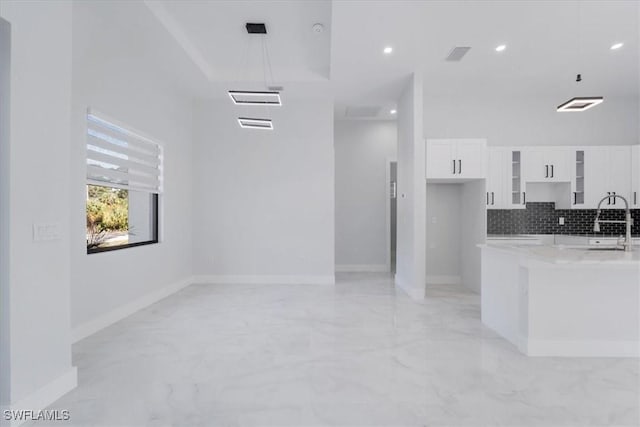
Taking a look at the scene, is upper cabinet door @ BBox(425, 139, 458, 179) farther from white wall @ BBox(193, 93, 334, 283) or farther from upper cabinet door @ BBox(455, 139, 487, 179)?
white wall @ BBox(193, 93, 334, 283)

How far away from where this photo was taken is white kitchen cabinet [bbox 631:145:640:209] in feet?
19.1

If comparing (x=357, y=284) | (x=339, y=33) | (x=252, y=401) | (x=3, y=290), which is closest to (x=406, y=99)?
(x=339, y=33)

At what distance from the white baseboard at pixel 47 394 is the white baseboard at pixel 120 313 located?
115 centimetres

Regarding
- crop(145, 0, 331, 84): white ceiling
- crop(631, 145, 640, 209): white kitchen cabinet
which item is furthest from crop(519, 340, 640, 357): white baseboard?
crop(145, 0, 331, 84): white ceiling

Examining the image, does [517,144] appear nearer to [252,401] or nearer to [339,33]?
[339,33]

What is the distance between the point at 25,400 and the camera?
7.23ft

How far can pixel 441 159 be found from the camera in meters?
5.70

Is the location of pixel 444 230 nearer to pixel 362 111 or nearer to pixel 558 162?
pixel 558 162

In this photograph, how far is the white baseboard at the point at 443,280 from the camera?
6.58 m

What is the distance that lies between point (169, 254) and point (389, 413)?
4525 mm

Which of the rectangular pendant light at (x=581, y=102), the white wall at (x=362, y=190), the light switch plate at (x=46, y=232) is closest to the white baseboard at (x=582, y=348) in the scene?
the rectangular pendant light at (x=581, y=102)

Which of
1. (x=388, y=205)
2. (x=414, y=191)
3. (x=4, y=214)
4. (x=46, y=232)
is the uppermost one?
(x=414, y=191)

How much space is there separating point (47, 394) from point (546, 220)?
7.06 m

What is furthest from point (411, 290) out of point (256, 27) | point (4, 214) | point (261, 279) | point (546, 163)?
point (4, 214)
